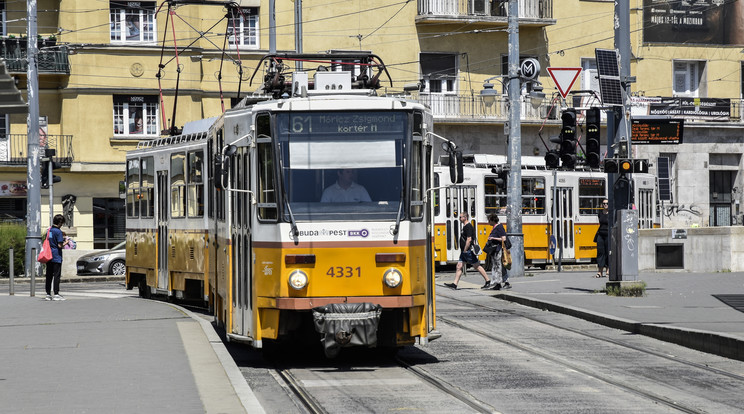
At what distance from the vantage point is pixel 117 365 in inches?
476

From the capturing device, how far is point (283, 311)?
12.7 metres

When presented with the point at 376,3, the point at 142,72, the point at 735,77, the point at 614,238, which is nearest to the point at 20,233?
the point at 142,72

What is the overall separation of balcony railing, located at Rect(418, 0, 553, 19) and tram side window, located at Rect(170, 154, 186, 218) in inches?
961

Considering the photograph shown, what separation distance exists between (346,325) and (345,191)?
1.44 m

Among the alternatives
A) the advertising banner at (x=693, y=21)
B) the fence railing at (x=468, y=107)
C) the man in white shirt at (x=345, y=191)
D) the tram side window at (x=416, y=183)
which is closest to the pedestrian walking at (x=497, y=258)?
the tram side window at (x=416, y=183)

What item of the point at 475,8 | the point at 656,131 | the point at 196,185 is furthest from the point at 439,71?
the point at 196,185

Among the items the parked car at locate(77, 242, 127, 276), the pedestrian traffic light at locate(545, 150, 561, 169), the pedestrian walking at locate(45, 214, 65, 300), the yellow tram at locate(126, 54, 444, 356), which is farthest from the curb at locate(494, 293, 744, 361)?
the parked car at locate(77, 242, 127, 276)

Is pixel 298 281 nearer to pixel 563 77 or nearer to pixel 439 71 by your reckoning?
pixel 563 77

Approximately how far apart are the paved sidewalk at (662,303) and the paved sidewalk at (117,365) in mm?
5951

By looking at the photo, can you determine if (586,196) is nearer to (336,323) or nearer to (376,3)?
(376,3)

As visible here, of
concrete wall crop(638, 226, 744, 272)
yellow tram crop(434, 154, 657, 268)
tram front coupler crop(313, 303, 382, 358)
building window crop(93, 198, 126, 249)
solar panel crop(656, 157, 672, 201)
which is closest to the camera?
tram front coupler crop(313, 303, 382, 358)

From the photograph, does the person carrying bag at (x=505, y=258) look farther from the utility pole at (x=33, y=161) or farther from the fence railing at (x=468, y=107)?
the fence railing at (x=468, y=107)

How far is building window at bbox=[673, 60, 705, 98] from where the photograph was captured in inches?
1868

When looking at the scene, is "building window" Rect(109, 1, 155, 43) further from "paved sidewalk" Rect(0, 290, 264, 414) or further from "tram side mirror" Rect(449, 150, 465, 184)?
"tram side mirror" Rect(449, 150, 465, 184)
